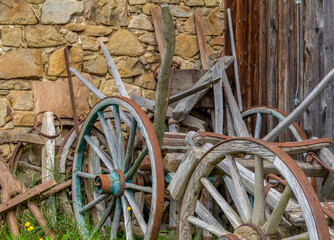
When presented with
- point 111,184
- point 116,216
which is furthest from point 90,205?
point 111,184

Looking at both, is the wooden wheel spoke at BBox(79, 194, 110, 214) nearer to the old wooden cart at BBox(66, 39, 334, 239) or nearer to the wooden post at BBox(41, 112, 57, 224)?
the old wooden cart at BBox(66, 39, 334, 239)

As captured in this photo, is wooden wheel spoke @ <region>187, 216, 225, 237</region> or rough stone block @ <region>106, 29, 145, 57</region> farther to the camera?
rough stone block @ <region>106, 29, 145, 57</region>

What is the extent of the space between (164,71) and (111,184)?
32.4 inches

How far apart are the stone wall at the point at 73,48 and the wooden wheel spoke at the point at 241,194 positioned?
7.56ft

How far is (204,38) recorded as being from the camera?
483cm

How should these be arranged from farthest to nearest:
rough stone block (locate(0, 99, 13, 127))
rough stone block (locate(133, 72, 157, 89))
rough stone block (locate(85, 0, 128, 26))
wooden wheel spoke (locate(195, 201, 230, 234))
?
rough stone block (locate(133, 72, 157, 89)) → rough stone block (locate(85, 0, 128, 26)) → rough stone block (locate(0, 99, 13, 127)) → wooden wheel spoke (locate(195, 201, 230, 234))

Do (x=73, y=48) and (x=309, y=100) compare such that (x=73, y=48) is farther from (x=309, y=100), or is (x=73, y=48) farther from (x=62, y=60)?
(x=309, y=100)

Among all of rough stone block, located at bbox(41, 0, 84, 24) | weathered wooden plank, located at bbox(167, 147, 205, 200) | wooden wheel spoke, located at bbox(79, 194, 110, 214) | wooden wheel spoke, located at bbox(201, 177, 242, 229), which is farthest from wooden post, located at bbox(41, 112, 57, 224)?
wooden wheel spoke, located at bbox(201, 177, 242, 229)

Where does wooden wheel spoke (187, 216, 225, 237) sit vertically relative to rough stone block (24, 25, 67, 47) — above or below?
below

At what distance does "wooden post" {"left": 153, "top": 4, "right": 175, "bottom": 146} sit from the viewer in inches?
102

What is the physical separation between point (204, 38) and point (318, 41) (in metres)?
1.66

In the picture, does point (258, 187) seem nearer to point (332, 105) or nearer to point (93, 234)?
point (332, 105)

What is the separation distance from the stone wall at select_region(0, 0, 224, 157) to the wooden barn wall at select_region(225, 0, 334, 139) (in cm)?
46

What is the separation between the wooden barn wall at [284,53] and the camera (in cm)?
326
